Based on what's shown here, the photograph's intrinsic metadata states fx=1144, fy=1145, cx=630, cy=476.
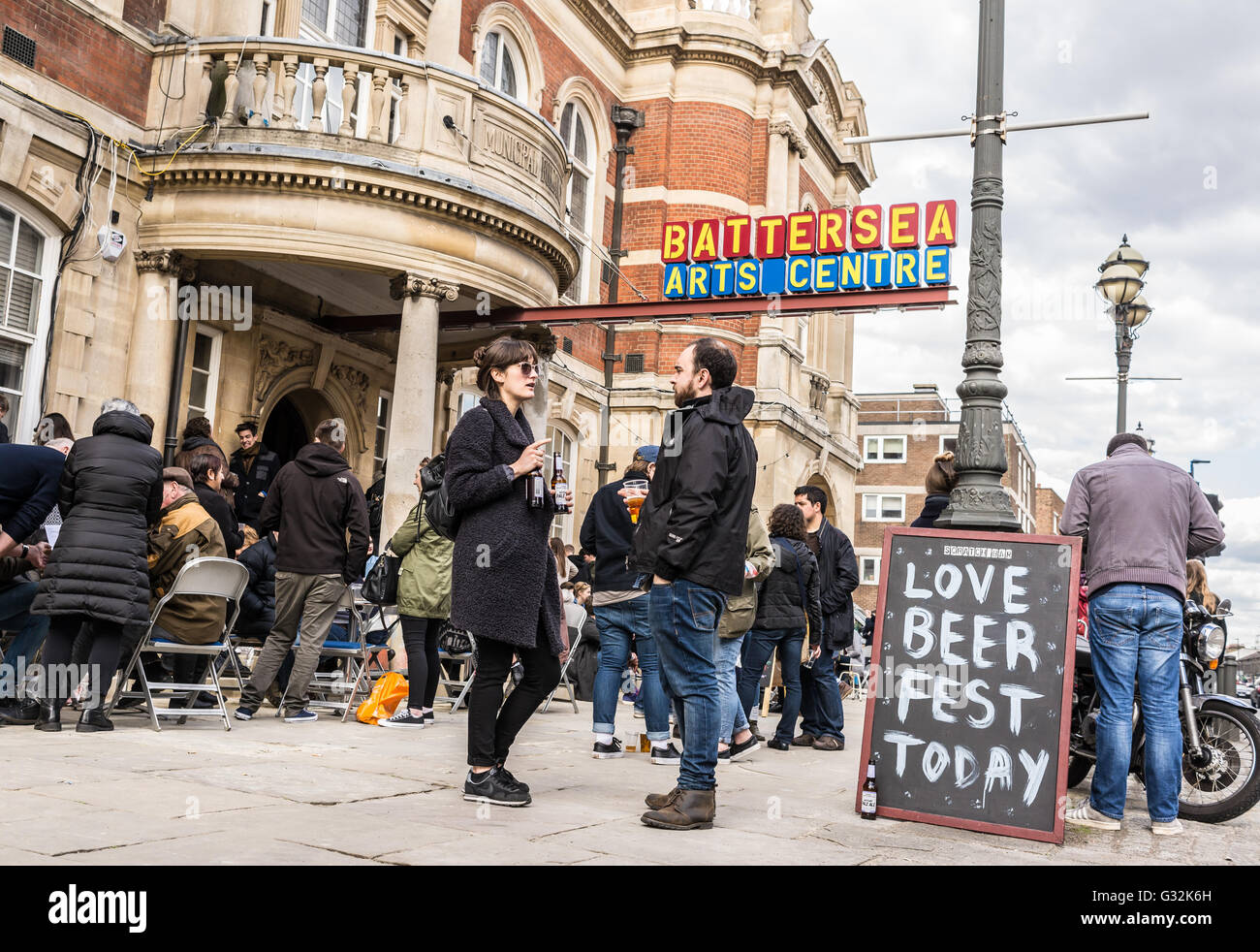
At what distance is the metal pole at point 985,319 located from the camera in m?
6.63

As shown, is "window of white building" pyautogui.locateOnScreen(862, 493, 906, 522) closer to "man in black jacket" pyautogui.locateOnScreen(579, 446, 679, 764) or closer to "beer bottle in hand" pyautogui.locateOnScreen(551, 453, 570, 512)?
"man in black jacket" pyautogui.locateOnScreen(579, 446, 679, 764)

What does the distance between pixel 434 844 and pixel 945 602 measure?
112 inches

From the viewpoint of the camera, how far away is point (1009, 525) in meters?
6.18

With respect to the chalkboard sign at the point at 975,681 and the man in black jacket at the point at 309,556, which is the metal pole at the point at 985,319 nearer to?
the chalkboard sign at the point at 975,681

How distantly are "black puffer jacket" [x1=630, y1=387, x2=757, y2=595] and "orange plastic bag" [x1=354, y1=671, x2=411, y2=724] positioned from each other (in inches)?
158

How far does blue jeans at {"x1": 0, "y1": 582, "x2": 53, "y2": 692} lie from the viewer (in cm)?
708

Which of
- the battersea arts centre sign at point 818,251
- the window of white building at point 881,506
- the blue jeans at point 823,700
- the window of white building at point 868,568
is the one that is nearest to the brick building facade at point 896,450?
the window of white building at point 881,506

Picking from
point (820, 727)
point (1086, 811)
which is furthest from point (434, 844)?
point (820, 727)

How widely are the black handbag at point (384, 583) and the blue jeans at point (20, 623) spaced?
2126 millimetres

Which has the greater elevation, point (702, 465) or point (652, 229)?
point (652, 229)

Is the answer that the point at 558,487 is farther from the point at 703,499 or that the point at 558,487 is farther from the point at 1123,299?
the point at 1123,299

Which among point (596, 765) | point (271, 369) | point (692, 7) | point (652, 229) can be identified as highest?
point (692, 7)

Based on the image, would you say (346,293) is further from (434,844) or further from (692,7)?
(692,7)

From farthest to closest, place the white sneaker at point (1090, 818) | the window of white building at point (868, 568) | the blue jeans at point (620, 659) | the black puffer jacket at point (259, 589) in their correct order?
the window of white building at point (868, 568) < the black puffer jacket at point (259, 589) < the blue jeans at point (620, 659) < the white sneaker at point (1090, 818)
